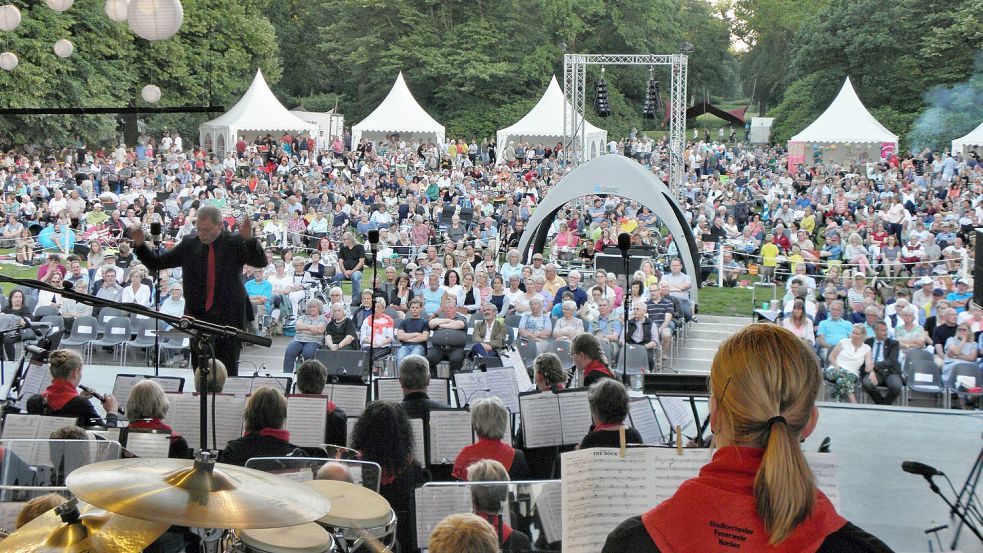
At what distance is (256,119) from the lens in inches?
1138

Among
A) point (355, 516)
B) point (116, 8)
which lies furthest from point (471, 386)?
point (116, 8)

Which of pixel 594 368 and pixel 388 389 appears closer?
pixel 594 368

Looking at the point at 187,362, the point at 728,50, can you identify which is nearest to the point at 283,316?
the point at 187,362

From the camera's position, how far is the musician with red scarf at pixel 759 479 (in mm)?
1516

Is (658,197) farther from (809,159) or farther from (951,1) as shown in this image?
(951,1)

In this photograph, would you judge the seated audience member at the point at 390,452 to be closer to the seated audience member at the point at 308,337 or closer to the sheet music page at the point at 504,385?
the sheet music page at the point at 504,385

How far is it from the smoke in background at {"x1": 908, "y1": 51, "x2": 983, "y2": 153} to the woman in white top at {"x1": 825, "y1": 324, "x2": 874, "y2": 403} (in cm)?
2593

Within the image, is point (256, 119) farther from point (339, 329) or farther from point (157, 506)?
point (157, 506)

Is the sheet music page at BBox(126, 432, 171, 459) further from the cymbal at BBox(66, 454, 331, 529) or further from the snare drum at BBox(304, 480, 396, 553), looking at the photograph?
the cymbal at BBox(66, 454, 331, 529)

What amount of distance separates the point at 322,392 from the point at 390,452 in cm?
147

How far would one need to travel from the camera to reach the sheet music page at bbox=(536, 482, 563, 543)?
339 cm

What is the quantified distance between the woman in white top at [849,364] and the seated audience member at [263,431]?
20.3 ft

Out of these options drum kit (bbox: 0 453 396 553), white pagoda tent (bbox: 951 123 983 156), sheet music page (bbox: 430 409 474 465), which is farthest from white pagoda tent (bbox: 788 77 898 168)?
drum kit (bbox: 0 453 396 553)

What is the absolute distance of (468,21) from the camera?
40.0 meters
